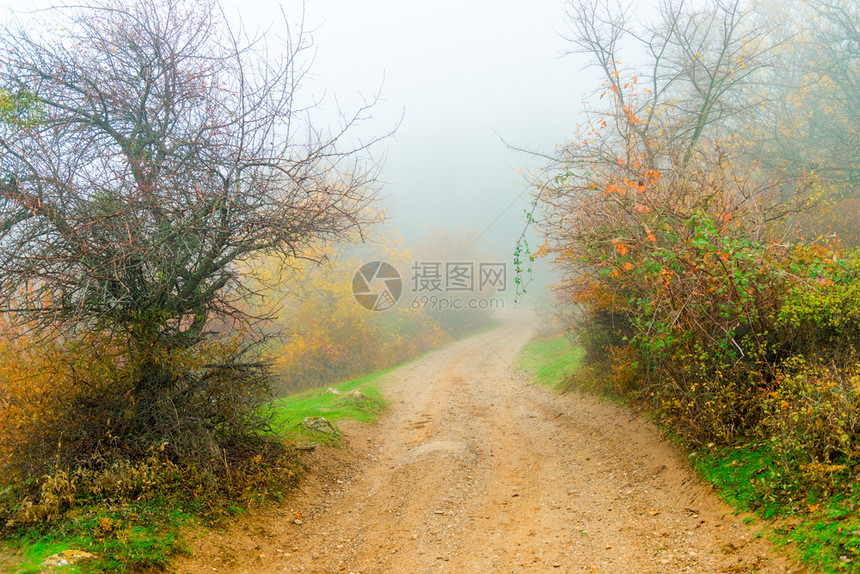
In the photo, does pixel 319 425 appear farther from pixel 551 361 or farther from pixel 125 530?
pixel 551 361

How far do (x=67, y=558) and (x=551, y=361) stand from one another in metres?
16.8

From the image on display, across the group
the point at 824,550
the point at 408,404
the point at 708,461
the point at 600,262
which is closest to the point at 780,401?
the point at 708,461

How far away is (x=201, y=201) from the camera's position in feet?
19.6

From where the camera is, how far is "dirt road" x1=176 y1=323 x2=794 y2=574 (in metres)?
4.85

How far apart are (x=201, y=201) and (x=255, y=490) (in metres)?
3.88

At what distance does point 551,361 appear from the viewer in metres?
18.9

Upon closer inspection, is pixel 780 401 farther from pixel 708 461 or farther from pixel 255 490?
pixel 255 490

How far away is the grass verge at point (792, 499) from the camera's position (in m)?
3.70

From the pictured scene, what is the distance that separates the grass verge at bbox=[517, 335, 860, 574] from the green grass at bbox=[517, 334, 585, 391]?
771 cm

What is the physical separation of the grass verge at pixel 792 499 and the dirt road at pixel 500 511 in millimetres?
208

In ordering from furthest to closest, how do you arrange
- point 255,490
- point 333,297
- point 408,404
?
1. point 333,297
2. point 408,404
3. point 255,490

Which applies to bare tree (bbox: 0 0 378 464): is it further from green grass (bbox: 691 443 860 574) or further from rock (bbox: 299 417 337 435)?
green grass (bbox: 691 443 860 574)

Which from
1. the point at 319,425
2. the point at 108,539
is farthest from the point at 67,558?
the point at 319,425

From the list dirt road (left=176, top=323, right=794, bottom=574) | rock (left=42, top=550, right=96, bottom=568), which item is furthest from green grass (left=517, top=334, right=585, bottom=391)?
rock (left=42, top=550, right=96, bottom=568)
